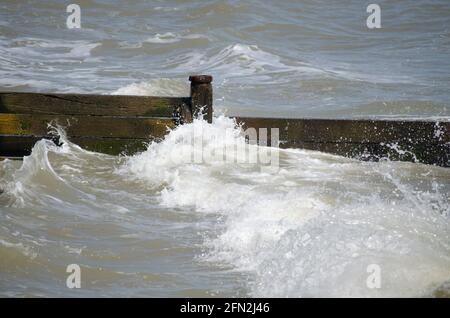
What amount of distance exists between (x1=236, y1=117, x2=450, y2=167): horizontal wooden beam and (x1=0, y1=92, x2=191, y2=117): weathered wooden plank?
88 centimetres

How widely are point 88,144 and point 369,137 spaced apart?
3.10m

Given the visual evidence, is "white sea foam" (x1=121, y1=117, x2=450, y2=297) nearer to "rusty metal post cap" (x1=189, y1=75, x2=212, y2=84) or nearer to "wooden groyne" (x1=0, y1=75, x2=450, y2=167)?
"wooden groyne" (x1=0, y1=75, x2=450, y2=167)

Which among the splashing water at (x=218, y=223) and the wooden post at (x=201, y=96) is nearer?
the splashing water at (x=218, y=223)

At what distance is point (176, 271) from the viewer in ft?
18.5

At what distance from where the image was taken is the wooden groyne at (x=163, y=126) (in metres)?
8.63

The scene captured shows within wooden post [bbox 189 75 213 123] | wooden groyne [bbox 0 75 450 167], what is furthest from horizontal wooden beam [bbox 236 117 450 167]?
wooden post [bbox 189 75 213 123]

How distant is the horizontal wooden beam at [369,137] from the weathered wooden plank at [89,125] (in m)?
0.96

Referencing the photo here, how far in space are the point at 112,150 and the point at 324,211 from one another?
3269 mm

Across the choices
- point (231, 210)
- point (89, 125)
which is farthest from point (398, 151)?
point (89, 125)

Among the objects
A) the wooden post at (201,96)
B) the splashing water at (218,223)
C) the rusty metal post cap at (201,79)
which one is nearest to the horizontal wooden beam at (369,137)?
the splashing water at (218,223)

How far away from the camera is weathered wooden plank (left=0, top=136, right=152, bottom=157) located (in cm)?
870

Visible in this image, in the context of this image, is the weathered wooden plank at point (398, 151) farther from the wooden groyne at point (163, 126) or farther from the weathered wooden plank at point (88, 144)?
the weathered wooden plank at point (88, 144)
